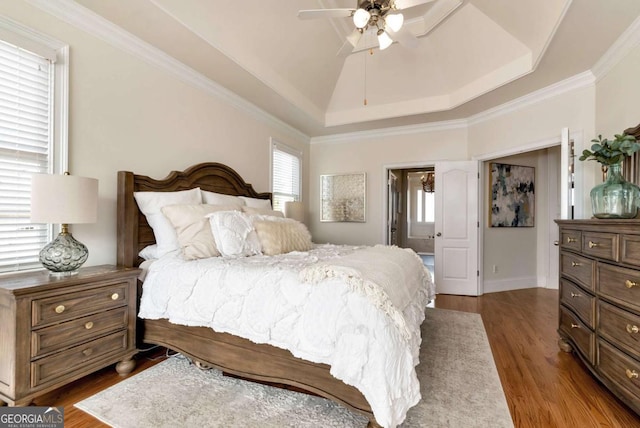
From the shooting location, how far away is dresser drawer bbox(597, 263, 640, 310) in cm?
167

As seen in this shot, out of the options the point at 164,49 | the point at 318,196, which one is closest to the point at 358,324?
the point at 164,49

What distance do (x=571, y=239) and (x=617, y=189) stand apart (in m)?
0.50

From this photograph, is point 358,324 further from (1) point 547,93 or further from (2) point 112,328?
(1) point 547,93

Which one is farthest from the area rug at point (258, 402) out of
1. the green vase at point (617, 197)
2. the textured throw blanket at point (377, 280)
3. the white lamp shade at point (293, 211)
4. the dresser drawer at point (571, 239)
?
the white lamp shade at point (293, 211)

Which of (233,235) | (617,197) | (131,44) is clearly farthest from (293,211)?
(617,197)

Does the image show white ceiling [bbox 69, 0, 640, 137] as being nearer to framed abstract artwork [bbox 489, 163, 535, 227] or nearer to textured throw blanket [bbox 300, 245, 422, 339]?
framed abstract artwork [bbox 489, 163, 535, 227]

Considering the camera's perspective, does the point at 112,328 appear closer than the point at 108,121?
Yes

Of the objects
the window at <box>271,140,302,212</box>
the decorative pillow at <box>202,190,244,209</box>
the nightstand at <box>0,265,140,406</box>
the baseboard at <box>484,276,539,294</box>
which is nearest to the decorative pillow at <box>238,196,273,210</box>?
the decorative pillow at <box>202,190,244,209</box>

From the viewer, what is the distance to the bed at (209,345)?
5.27 feet

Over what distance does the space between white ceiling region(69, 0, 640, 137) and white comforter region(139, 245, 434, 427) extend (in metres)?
1.95

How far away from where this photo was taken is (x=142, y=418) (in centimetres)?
167

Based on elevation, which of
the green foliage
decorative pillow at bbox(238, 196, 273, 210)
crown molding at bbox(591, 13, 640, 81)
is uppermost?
crown molding at bbox(591, 13, 640, 81)

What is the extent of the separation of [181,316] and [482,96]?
13.6 ft

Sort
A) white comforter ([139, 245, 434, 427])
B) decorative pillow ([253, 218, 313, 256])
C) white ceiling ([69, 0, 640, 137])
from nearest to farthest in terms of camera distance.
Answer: white comforter ([139, 245, 434, 427]) → white ceiling ([69, 0, 640, 137]) → decorative pillow ([253, 218, 313, 256])
